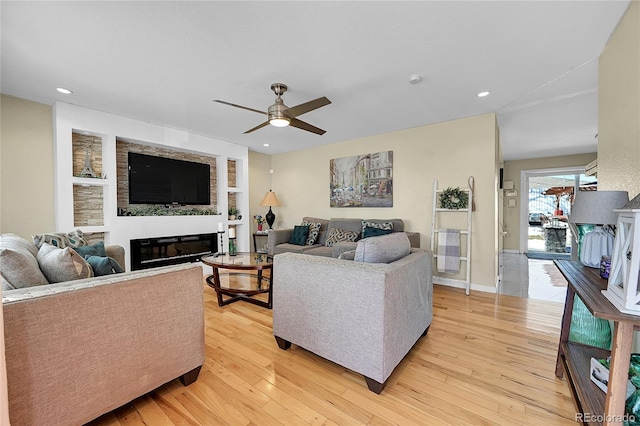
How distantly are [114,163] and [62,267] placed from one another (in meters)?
2.63

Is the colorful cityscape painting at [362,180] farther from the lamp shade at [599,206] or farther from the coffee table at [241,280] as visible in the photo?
the lamp shade at [599,206]

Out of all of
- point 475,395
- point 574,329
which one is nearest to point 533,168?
point 574,329

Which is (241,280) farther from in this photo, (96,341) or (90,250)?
(96,341)

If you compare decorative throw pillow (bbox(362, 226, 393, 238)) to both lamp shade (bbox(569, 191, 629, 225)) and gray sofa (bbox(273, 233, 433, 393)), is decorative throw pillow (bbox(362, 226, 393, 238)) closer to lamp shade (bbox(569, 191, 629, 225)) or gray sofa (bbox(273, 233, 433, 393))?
gray sofa (bbox(273, 233, 433, 393))

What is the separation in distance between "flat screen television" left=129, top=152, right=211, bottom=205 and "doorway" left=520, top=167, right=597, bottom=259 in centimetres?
736

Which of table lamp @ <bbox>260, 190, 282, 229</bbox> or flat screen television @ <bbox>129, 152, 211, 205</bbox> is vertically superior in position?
flat screen television @ <bbox>129, 152, 211, 205</bbox>

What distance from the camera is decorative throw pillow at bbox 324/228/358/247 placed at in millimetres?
4105

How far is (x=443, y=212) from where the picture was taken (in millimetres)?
3816

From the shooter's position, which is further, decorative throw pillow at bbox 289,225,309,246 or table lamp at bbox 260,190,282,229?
table lamp at bbox 260,190,282,229

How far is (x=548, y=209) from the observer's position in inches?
285

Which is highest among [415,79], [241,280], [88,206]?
[415,79]

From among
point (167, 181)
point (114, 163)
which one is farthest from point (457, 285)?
point (114, 163)

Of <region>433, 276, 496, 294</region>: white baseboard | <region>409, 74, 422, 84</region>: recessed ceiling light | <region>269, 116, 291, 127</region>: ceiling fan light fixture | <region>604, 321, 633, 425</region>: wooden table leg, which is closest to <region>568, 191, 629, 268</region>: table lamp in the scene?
<region>604, 321, 633, 425</region>: wooden table leg

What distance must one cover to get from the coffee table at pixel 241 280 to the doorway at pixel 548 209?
246 inches
